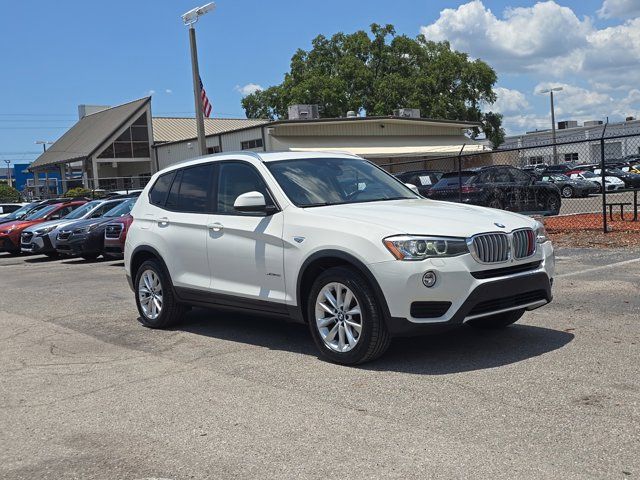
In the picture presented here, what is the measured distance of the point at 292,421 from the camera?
483 centimetres

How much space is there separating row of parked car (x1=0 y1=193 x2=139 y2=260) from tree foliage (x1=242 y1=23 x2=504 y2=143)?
127ft

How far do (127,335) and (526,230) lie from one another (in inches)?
173

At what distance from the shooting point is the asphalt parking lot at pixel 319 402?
4.11 m

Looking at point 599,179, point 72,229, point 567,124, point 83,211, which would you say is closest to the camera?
point 72,229

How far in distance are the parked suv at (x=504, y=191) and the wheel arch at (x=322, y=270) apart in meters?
12.0

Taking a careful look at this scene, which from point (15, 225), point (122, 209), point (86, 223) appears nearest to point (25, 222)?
point (15, 225)

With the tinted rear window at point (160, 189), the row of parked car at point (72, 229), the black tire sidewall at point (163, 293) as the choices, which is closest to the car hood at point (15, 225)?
the row of parked car at point (72, 229)

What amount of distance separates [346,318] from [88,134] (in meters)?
48.9

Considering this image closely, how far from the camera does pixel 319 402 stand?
17.0ft

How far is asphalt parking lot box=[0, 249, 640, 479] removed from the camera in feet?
13.5

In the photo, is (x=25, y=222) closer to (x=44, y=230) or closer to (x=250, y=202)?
(x=44, y=230)

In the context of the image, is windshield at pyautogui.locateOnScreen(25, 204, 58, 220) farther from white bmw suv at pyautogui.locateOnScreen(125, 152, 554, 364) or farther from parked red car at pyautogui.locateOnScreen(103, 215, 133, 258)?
white bmw suv at pyautogui.locateOnScreen(125, 152, 554, 364)

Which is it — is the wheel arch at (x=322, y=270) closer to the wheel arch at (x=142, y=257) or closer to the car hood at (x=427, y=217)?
the car hood at (x=427, y=217)

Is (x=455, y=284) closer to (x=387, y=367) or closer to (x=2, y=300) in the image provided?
(x=387, y=367)
